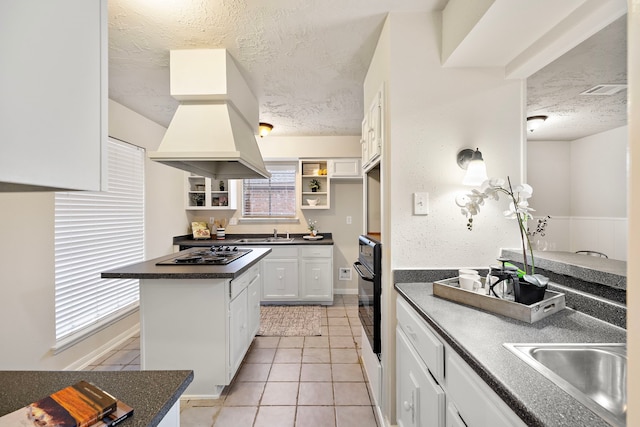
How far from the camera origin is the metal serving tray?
1086 mm

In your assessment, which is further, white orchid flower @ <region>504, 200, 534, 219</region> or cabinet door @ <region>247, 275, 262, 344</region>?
cabinet door @ <region>247, 275, 262, 344</region>

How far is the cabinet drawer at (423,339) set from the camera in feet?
3.51

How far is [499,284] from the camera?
136 cm

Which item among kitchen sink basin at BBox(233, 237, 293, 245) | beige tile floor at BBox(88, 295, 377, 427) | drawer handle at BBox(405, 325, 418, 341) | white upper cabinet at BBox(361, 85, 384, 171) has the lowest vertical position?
beige tile floor at BBox(88, 295, 377, 427)

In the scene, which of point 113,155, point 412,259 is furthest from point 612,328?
point 113,155

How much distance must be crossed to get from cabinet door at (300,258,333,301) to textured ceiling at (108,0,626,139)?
2.06 metres

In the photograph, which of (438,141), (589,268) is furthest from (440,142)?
(589,268)

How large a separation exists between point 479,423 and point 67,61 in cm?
127

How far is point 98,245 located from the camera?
2701mm

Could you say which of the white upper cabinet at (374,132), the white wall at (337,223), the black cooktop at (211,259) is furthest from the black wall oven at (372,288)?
the white wall at (337,223)

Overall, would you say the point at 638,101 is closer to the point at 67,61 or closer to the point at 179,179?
the point at 67,61

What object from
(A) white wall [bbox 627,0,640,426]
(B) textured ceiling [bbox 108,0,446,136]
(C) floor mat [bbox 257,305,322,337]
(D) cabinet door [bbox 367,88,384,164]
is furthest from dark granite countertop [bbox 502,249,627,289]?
(C) floor mat [bbox 257,305,322,337]

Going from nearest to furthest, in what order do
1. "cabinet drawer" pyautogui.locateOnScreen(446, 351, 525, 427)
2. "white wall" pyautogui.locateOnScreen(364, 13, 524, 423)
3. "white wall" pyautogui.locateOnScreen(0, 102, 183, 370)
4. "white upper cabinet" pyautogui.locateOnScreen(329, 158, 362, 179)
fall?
"cabinet drawer" pyautogui.locateOnScreen(446, 351, 525, 427) < "white wall" pyautogui.locateOnScreen(364, 13, 524, 423) < "white wall" pyautogui.locateOnScreen(0, 102, 183, 370) < "white upper cabinet" pyautogui.locateOnScreen(329, 158, 362, 179)

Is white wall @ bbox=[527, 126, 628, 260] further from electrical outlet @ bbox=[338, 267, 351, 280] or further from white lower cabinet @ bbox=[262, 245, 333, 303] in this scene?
white lower cabinet @ bbox=[262, 245, 333, 303]
